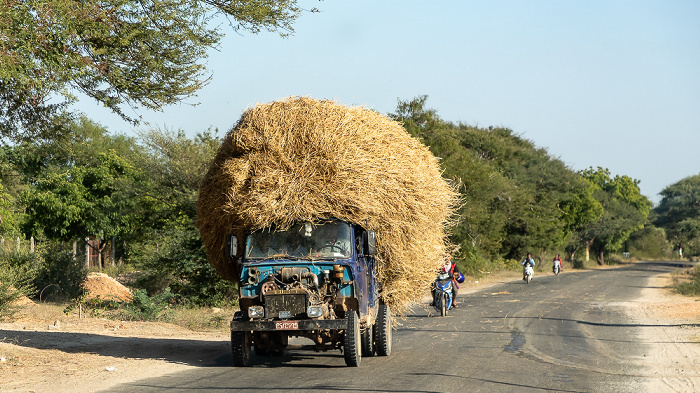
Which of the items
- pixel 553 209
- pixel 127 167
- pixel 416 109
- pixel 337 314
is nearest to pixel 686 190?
pixel 553 209

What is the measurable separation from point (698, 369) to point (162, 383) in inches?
312

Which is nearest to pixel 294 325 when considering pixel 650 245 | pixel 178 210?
pixel 178 210

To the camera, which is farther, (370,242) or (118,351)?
(118,351)

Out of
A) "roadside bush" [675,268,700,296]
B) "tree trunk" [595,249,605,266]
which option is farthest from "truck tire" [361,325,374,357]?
"tree trunk" [595,249,605,266]

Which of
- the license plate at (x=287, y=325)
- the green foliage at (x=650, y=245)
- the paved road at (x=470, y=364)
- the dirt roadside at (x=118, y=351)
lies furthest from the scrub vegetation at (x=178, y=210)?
the green foliage at (x=650, y=245)

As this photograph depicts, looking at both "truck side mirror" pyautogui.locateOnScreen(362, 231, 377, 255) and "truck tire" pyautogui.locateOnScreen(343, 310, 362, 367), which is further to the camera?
"truck side mirror" pyautogui.locateOnScreen(362, 231, 377, 255)

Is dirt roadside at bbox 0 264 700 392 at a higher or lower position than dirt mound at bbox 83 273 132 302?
lower

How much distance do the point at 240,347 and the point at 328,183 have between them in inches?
112

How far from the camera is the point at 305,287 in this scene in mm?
10125

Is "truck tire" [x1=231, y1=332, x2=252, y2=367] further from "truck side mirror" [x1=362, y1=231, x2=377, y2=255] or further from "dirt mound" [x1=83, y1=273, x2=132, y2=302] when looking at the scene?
"dirt mound" [x1=83, y1=273, x2=132, y2=302]

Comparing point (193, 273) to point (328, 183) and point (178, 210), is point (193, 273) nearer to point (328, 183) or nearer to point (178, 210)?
point (178, 210)

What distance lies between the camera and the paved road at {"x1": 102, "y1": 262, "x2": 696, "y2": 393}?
8820mm

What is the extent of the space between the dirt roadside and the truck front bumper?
1.53 meters

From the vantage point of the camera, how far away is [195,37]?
12.1 m
